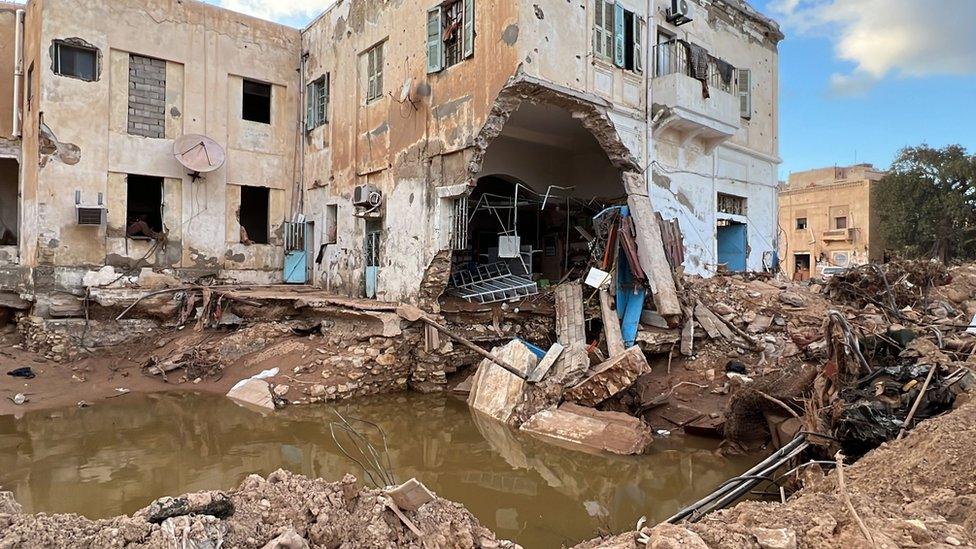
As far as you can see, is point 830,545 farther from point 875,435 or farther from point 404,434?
point 404,434

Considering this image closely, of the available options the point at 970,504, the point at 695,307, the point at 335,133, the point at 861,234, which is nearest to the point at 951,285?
the point at 695,307

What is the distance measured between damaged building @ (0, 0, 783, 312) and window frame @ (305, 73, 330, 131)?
0.25 feet

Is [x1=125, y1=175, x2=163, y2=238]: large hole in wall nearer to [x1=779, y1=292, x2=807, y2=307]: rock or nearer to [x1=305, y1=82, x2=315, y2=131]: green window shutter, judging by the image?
[x1=305, y1=82, x2=315, y2=131]: green window shutter

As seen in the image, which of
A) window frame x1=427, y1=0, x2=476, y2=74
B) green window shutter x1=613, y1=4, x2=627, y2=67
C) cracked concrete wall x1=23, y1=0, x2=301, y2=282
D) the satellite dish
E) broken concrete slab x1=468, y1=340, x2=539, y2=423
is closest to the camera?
broken concrete slab x1=468, y1=340, x2=539, y2=423

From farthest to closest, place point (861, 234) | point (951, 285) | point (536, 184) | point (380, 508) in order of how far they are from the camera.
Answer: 1. point (861, 234)
2. point (536, 184)
3. point (951, 285)
4. point (380, 508)

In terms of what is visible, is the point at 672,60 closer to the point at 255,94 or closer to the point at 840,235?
the point at 255,94

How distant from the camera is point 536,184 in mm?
15375

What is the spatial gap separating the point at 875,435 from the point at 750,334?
562 cm

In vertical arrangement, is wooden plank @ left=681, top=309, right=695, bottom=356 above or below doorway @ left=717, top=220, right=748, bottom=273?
below

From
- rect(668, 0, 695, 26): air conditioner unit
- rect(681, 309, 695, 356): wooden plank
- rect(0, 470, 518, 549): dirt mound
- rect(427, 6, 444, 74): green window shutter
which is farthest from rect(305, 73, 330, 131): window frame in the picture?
rect(0, 470, 518, 549): dirt mound

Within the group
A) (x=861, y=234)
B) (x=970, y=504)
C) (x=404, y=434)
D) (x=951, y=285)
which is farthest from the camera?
(x=861, y=234)

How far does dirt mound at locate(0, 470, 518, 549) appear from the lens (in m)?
3.20

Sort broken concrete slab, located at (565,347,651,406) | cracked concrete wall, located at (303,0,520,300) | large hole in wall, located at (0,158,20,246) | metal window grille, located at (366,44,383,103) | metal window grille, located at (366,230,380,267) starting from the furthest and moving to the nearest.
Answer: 1. large hole in wall, located at (0,158,20,246)
2. metal window grille, located at (366,44,383,103)
3. metal window grille, located at (366,230,380,267)
4. cracked concrete wall, located at (303,0,520,300)
5. broken concrete slab, located at (565,347,651,406)

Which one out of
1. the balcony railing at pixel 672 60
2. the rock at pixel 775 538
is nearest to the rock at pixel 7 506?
the rock at pixel 775 538
